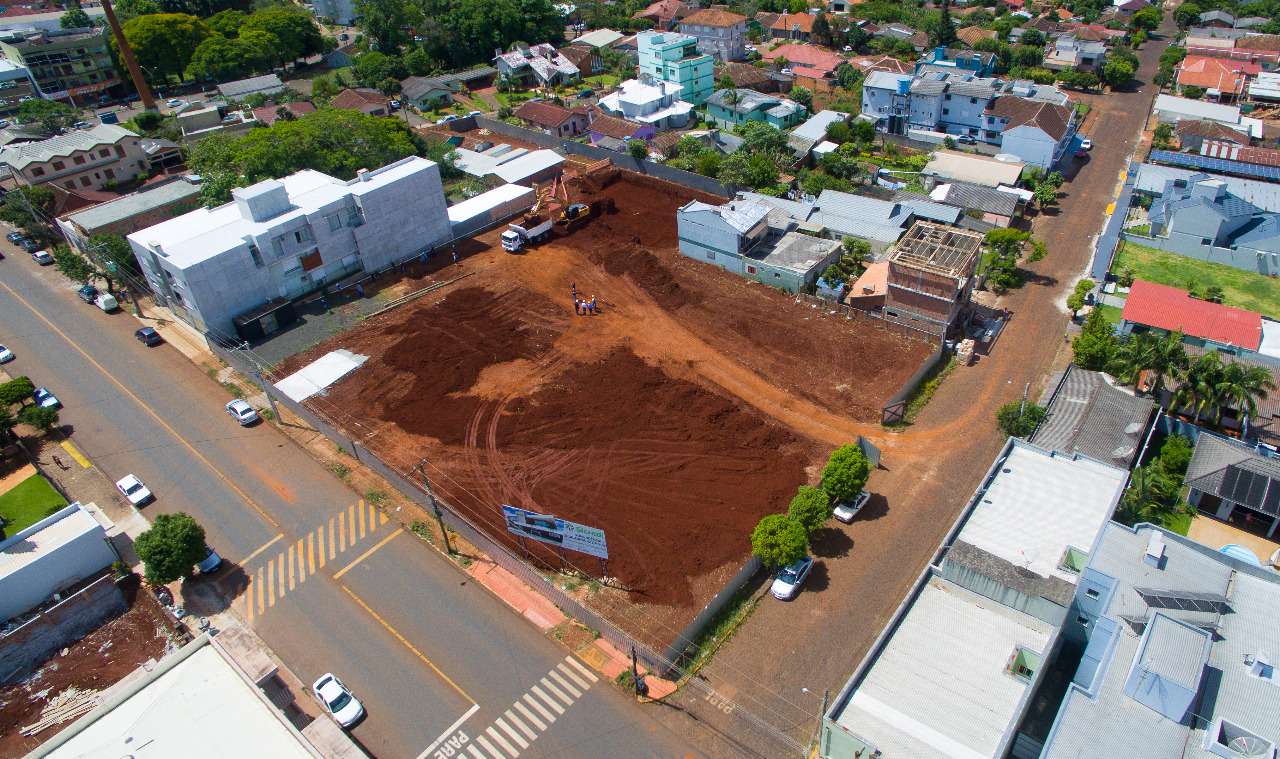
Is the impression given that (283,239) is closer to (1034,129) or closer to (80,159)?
(80,159)

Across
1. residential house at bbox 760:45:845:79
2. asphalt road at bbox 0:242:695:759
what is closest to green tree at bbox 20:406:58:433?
asphalt road at bbox 0:242:695:759

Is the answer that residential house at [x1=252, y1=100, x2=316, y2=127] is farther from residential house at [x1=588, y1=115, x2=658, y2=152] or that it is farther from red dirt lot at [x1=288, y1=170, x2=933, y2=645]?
red dirt lot at [x1=288, y1=170, x2=933, y2=645]

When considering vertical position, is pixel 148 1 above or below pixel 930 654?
above

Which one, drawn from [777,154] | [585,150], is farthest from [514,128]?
[777,154]

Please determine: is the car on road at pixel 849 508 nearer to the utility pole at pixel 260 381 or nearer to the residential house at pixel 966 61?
the utility pole at pixel 260 381

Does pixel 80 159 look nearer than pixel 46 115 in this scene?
Yes

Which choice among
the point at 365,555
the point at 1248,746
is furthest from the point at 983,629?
the point at 365,555

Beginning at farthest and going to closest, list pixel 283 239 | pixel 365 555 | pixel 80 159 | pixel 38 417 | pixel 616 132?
pixel 616 132
pixel 80 159
pixel 283 239
pixel 38 417
pixel 365 555

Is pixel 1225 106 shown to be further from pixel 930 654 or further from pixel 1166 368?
pixel 930 654
